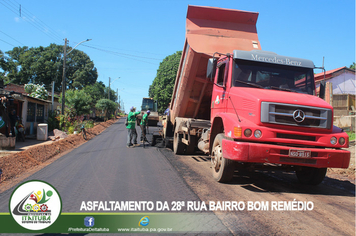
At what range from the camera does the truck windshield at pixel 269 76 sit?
5.91 meters

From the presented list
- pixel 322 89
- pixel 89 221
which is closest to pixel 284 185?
pixel 322 89

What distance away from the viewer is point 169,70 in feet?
109

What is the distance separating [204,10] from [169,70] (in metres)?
25.5

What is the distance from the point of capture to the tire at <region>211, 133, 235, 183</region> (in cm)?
541

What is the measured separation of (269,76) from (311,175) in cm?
239

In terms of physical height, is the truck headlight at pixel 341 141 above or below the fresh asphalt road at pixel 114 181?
above

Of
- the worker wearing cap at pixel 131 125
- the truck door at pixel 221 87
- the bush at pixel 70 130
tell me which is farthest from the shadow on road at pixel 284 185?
the bush at pixel 70 130

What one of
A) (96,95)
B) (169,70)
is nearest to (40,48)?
(96,95)

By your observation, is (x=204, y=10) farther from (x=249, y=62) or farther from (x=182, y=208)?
(x=182, y=208)

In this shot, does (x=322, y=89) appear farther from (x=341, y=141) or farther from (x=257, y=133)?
(x=257, y=133)

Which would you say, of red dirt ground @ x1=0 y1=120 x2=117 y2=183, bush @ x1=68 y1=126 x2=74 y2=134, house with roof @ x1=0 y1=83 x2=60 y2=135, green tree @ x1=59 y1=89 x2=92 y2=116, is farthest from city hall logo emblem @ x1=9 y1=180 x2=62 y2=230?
green tree @ x1=59 y1=89 x2=92 y2=116

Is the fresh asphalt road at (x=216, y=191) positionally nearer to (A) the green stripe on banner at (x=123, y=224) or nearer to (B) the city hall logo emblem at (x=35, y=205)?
(A) the green stripe on banner at (x=123, y=224)

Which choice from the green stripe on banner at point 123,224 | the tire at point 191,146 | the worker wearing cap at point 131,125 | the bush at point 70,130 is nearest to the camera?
the green stripe on banner at point 123,224

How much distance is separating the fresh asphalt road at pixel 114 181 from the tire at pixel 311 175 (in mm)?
2794
